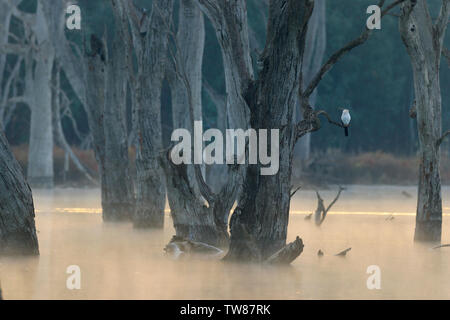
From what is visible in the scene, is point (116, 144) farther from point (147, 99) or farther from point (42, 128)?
point (42, 128)

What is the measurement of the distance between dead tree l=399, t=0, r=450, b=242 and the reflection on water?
2.59ft

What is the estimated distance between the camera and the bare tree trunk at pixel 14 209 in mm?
13539

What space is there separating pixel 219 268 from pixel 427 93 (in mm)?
5337

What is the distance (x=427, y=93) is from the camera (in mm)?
16172

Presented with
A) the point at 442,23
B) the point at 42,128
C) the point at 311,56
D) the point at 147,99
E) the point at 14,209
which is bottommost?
the point at 14,209

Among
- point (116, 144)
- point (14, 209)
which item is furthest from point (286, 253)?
point (116, 144)

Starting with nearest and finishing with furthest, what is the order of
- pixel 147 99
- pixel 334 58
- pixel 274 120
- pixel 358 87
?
pixel 274 120
pixel 334 58
pixel 147 99
pixel 358 87

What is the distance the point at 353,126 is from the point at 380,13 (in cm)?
3179

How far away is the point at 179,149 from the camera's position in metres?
15.1

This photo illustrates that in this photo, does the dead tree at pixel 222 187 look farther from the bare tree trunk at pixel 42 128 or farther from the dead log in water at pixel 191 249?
the bare tree trunk at pixel 42 128

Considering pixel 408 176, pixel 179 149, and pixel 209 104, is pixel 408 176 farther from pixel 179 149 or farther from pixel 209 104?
pixel 179 149

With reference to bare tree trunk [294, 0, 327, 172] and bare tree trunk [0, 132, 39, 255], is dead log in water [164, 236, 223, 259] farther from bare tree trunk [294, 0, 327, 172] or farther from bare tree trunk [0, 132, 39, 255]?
bare tree trunk [294, 0, 327, 172]

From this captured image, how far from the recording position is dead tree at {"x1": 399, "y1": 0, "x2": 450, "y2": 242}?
52.5ft

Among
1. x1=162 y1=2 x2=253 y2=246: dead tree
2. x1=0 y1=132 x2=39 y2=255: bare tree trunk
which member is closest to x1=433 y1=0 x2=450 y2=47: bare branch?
x1=162 y1=2 x2=253 y2=246: dead tree
